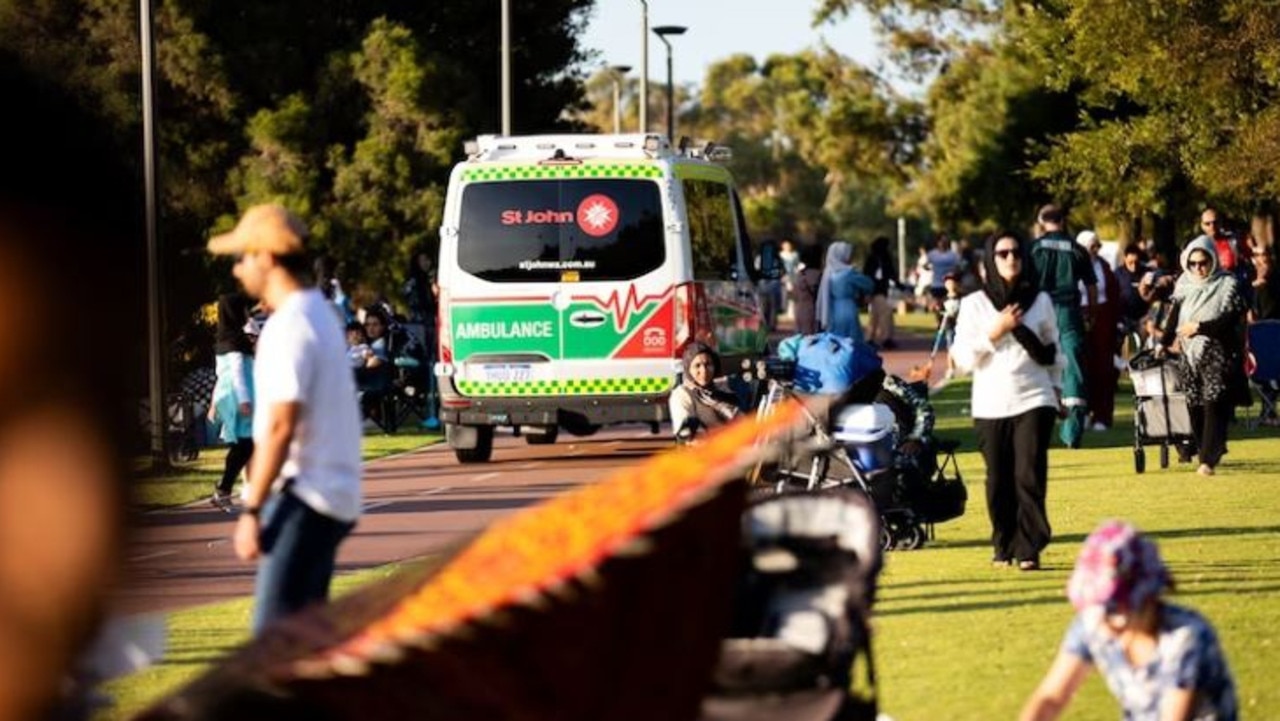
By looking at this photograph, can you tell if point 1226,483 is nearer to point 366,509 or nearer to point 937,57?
point 366,509

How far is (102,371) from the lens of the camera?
4.75ft

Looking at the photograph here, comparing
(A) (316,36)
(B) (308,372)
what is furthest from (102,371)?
(A) (316,36)

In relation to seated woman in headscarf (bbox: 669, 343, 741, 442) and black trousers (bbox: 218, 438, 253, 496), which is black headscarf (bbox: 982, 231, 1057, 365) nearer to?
seated woman in headscarf (bbox: 669, 343, 741, 442)

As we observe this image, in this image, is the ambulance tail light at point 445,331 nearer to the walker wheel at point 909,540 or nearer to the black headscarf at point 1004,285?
the walker wheel at point 909,540

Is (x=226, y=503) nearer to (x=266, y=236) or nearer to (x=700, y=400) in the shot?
(x=700, y=400)

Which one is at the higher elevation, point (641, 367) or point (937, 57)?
point (937, 57)

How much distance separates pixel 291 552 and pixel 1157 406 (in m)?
13.9

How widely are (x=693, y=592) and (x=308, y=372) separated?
14.6 ft

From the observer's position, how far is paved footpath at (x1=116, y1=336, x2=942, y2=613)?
1451 centimetres

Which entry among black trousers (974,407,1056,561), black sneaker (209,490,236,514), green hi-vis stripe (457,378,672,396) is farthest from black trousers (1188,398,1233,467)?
black sneaker (209,490,236,514)

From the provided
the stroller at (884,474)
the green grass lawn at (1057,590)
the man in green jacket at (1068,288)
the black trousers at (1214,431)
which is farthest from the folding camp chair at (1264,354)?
the stroller at (884,474)

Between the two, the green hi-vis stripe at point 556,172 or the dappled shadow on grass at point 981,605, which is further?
the green hi-vis stripe at point 556,172

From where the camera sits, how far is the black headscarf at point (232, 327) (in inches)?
729

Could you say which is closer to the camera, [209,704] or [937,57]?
[209,704]
